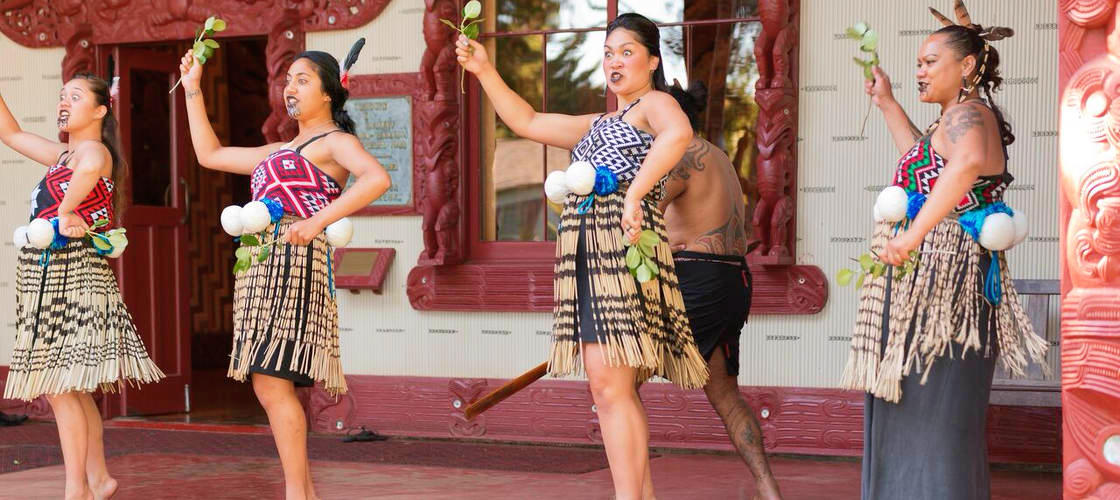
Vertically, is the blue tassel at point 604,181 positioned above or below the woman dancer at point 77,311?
above

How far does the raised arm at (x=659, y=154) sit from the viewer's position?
3838 millimetres

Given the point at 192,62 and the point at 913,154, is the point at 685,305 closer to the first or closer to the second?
the point at 913,154

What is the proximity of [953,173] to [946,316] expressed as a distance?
400 mm

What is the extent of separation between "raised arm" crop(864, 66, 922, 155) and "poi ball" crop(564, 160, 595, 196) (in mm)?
888

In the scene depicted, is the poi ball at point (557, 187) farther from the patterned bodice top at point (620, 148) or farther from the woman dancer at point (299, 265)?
the woman dancer at point (299, 265)

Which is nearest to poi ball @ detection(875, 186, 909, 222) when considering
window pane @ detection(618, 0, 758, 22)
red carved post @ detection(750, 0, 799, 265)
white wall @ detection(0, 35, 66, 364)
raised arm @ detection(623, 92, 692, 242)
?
raised arm @ detection(623, 92, 692, 242)

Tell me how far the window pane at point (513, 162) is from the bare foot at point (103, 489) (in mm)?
2433

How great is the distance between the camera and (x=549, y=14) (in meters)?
6.63

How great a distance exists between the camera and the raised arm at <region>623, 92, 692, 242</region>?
3.84m

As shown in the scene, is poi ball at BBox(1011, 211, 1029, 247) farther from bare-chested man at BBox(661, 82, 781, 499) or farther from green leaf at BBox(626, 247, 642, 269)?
bare-chested man at BBox(661, 82, 781, 499)

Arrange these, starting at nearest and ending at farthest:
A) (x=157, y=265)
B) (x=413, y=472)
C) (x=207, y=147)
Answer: (x=207, y=147) < (x=413, y=472) < (x=157, y=265)

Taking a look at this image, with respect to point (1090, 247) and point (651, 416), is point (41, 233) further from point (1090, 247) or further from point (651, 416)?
point (1090, 247)

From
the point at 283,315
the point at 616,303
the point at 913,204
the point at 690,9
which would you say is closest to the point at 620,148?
the point at 616,303

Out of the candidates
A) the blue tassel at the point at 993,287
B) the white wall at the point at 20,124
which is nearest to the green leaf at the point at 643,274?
the blue tassel at the point at 993,287
